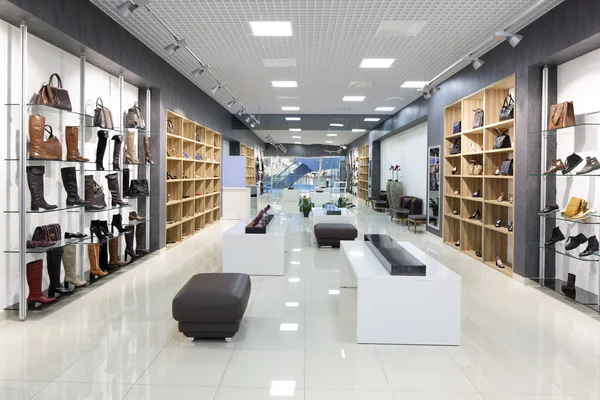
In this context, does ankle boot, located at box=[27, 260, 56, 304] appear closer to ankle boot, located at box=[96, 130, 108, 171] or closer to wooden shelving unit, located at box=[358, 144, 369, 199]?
ankle boot, located at box=[96, 130, 108, 171]

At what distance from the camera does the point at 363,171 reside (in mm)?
23344

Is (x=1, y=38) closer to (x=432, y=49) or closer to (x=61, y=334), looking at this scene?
(x=61, y=334)

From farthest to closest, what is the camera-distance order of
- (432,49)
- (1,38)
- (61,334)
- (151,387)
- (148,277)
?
1. (432,49)
2. (148,277)
3. (1,38)
4. (61,334)
5. (151,387)

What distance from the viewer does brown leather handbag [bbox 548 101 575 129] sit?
5.36 meters

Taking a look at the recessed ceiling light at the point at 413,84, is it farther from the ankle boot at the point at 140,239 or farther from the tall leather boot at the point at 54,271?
the tall leather boot at the point at 54,271

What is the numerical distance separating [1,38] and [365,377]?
15.3ft

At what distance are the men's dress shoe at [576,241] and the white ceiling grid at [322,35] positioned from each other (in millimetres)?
2786

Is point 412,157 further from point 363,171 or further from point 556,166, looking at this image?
point 363,171

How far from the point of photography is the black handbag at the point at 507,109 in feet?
21.9

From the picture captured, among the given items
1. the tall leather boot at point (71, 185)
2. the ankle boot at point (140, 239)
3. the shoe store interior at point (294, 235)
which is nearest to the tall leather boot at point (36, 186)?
the shoe store interior at point (294, 235)

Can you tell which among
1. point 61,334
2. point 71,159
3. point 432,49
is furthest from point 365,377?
point 432,49

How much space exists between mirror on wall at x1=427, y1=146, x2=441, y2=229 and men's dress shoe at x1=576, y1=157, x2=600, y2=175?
16.3 feet

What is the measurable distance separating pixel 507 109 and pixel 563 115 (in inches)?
58.4

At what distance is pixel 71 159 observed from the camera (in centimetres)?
518
